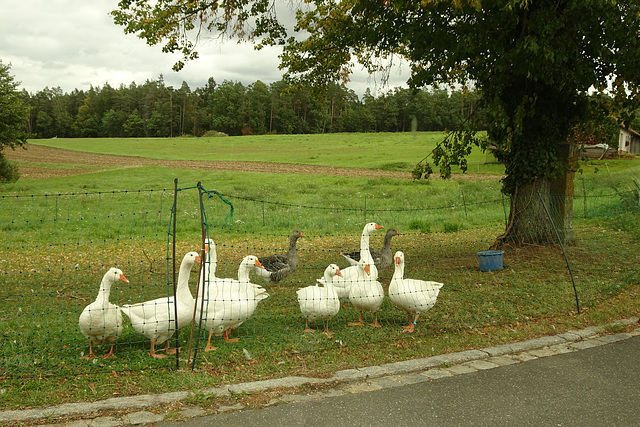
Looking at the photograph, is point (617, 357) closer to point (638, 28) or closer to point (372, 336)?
point (372, 336)

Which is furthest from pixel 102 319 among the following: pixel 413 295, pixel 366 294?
pixel 413 295

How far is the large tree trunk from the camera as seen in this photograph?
11.8 metres

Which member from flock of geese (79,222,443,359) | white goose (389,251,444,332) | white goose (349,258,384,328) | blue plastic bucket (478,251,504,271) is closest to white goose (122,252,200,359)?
flock of geese (79,222,443,359)

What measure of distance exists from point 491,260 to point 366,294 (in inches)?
169

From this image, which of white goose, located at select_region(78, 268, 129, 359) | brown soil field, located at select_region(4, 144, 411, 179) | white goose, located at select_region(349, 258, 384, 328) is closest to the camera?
white goose, located at select_region(78, 268, 129, 359)

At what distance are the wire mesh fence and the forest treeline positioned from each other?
73050mm

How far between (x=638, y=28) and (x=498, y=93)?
306 cm

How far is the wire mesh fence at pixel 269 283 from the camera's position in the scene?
6480 millimetres

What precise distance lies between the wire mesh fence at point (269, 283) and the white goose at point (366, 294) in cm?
31

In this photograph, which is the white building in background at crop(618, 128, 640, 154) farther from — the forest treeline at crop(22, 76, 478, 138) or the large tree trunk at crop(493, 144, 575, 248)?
the large tree trunk at crop(493, 144, 575, 248)

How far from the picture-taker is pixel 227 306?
669cm

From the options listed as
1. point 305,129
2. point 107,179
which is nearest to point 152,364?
point 107,179

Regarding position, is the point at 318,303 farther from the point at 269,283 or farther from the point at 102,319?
the point at 269,283

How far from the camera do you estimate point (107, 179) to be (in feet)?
111
